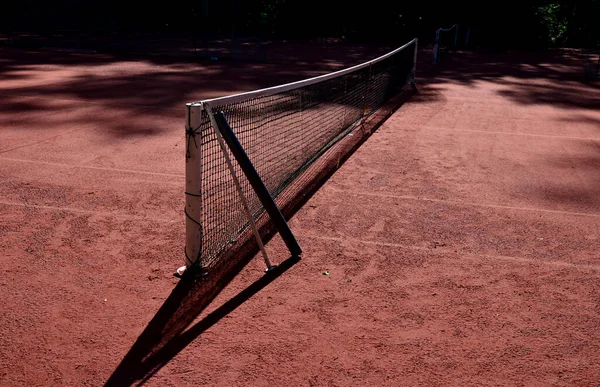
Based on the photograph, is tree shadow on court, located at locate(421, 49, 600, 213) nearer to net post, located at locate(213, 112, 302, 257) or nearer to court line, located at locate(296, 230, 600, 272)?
court line, located at locate(296, 230, 600, 272)

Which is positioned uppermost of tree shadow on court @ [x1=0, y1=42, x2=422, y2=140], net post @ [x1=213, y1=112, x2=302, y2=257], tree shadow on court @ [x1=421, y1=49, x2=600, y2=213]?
net post @ [x1=213, y1=112, x2=302, y2=257]

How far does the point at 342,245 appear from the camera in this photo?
5.95 meters

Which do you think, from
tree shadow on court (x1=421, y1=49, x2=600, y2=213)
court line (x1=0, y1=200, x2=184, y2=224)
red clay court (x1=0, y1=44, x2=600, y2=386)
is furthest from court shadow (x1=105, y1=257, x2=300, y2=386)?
tree shadow on court (x1=421, y1=49, x2=600, y2=213)

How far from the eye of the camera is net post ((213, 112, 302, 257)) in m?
5.10

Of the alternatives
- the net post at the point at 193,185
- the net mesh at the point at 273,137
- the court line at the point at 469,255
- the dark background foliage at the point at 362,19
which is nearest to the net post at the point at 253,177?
the net mesh at the point at 273,137

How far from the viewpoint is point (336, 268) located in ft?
17.8

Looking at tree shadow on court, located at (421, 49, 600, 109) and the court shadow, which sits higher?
tree shadow on court, located at (421, 49, 600, 109)

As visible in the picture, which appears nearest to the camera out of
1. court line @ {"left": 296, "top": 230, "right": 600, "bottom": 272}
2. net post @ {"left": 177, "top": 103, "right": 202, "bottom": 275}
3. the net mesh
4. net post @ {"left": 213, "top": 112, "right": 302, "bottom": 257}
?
net post @ {"left": 177, "top": 103, "right": 202, "bottom": 275}

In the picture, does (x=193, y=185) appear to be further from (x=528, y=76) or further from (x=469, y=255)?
(x=528, y=76)

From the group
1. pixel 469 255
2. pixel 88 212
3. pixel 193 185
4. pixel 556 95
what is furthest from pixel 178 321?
pixel 556 95

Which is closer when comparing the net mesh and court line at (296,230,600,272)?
court line at (296,230,600,272)

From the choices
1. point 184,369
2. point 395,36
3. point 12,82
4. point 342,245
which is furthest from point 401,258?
point 395,36

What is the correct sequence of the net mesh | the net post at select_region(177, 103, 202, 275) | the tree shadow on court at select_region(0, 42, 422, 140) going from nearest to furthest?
the net post at select_region(177, 103, 202, 275)
the net mesh
the tree shadow on court at select_region(0, 42, 422, 140)

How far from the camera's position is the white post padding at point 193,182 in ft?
15.7
